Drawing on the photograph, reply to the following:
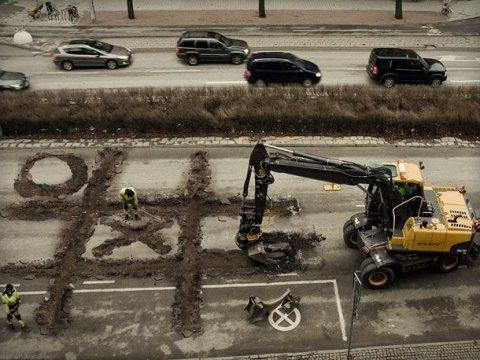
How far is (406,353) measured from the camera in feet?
45.9

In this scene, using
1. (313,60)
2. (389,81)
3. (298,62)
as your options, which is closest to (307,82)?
(298,62)

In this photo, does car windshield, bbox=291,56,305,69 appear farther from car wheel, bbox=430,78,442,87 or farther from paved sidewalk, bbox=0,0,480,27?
paved sidewalk, bbox=0,0,480,27

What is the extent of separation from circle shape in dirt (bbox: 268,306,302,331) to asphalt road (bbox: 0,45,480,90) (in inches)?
621

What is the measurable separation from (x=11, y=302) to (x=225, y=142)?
11.8m

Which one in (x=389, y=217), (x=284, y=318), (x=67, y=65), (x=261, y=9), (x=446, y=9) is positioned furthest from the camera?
(x=446, y=9)

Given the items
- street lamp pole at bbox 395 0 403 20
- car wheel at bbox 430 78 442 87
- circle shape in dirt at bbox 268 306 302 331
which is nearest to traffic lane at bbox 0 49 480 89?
car wheel at bbox 430 78 442 87

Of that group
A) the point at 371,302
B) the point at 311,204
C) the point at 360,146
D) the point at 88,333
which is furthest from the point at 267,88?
the point at 88,333

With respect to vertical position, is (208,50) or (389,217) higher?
(208,50)

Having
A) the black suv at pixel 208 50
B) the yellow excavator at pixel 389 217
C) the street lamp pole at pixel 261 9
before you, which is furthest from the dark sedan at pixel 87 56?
the yellow excavator at pixel 389 217

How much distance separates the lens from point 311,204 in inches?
759

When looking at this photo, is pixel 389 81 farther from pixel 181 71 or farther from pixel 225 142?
pixel 181 71

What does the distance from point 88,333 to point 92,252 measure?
338 centimetres

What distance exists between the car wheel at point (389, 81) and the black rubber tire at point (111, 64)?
15539 millimetres

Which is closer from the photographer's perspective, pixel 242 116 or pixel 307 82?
pixel 242 116
